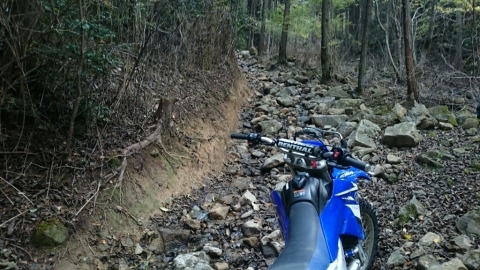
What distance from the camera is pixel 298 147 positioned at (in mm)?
2643

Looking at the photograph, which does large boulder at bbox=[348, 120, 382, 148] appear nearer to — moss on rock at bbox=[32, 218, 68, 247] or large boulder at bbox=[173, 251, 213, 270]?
large boulder at bbox=[173, 251, 213, 270]

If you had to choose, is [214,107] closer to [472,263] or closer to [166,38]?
[166,38]

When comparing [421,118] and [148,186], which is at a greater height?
[421,118]

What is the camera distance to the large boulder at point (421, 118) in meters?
7.25

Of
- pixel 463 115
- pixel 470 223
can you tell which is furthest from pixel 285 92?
pixel 470 223

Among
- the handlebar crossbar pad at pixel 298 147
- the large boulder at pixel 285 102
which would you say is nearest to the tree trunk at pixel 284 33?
the large boulder at pixel 285 102

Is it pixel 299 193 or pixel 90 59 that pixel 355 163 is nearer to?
pixel 299 193

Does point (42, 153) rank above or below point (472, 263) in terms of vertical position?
above

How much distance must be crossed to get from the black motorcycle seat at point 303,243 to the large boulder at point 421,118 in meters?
5.62

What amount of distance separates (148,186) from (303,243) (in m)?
2.87

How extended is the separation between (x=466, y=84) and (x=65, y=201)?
28.9 ft

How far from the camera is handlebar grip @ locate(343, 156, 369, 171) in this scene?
8.07ft

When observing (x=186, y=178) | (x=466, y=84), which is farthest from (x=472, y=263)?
(x=466, y=84)

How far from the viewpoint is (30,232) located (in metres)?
3.51
